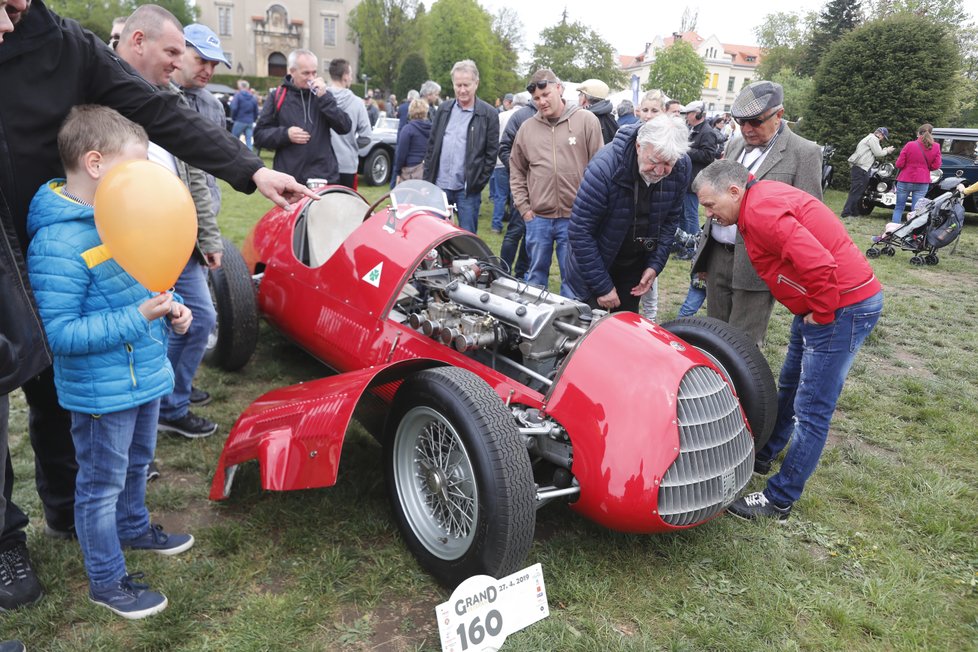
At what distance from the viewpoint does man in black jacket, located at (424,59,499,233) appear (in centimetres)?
674

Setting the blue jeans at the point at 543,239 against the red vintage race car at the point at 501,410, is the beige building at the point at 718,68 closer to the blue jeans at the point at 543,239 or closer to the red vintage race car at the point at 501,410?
the blue jeans at the point at 543,239

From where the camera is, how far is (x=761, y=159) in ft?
13.1

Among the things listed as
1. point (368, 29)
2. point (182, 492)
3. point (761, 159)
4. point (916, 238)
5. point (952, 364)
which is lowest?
point (182, 492)

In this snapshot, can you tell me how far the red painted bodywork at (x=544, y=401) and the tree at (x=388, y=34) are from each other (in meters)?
57.9

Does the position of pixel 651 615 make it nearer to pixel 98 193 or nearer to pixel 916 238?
pixel 98 193

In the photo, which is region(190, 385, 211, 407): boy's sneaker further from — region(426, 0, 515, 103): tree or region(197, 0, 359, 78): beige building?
region(197, 0, 359, 78): beige building

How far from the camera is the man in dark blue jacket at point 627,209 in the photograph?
379 cm

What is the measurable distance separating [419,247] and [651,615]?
220cm

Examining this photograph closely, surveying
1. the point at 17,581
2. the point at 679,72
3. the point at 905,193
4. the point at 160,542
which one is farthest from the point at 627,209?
the point at 679,72

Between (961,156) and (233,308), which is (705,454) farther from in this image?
(961,156)

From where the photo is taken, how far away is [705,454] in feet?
8.82

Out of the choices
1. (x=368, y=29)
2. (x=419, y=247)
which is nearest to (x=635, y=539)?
(x=419, y=247)

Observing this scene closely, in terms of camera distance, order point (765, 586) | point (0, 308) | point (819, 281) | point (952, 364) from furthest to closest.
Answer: point (952, 364) < point (819, 281) < point (765, 586) < point (0, 308)

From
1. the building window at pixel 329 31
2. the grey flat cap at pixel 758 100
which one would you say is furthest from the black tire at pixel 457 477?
the building window at pixel 329 31
